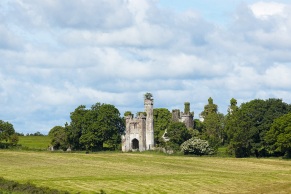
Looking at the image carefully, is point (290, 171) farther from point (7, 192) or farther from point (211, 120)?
Answer: point (211, 120)

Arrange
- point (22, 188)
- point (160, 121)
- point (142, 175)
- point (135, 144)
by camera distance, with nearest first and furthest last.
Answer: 1. point (22, 188)
2. point (142, 175)
3. point (135, 144)
4. point (160, 121)

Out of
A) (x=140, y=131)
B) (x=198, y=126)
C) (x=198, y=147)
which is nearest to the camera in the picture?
(x=198, y=147)

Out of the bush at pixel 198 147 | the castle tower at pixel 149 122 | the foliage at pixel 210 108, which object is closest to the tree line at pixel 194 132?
the bush at pixel 198 147

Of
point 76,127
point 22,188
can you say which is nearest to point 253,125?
point 76,127

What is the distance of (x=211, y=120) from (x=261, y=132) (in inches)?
1931

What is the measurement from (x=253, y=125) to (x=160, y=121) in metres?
40.0

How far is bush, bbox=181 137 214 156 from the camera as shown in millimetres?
127250

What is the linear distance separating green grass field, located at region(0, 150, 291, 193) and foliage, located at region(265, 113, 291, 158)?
834 centimetres

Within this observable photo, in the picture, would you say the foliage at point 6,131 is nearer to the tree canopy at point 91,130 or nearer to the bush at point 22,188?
the tree canopy at point 91,130

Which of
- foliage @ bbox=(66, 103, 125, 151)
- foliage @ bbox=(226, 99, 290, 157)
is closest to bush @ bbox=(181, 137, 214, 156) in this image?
foliage @ bbox=(226, 99, 290, 157)

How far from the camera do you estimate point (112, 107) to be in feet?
474

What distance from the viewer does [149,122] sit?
14625 cm

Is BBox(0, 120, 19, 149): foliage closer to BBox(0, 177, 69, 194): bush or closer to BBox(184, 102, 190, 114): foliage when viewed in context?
BBox(184, 102, 190, 114): foliage

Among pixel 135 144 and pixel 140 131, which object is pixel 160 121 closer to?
pixel 135 144
